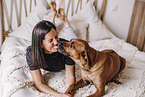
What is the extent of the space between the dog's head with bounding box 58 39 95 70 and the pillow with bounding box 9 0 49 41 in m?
1.08

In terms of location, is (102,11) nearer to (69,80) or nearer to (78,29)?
(78,29)

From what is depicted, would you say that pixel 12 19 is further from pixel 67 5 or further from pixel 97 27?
pixel 97 27

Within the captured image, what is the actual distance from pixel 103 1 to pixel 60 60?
1.68 meters

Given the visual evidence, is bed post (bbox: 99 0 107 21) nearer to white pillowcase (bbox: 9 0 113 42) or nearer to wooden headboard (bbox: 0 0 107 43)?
white pillowcase (bbox: 9 0 113 42)

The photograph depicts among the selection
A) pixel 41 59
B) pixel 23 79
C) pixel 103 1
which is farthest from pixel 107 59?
pixel 103 1

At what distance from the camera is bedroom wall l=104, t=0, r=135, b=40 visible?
270cm

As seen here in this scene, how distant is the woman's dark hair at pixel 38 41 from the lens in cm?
117

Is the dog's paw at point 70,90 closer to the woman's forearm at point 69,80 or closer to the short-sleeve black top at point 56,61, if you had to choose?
the woman's forearm at point 69,80

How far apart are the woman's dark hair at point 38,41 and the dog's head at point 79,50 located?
17 cm

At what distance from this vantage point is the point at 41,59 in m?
1.23

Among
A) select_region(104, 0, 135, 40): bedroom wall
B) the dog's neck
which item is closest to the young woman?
the dog's neck

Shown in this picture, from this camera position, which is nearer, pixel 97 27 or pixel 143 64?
pixel 143 64

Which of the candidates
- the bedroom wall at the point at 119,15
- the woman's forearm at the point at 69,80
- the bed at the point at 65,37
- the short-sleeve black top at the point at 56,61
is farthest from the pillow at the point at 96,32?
the woman's forearm at the point at 69,80

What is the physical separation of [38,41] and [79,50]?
34 centimetres
